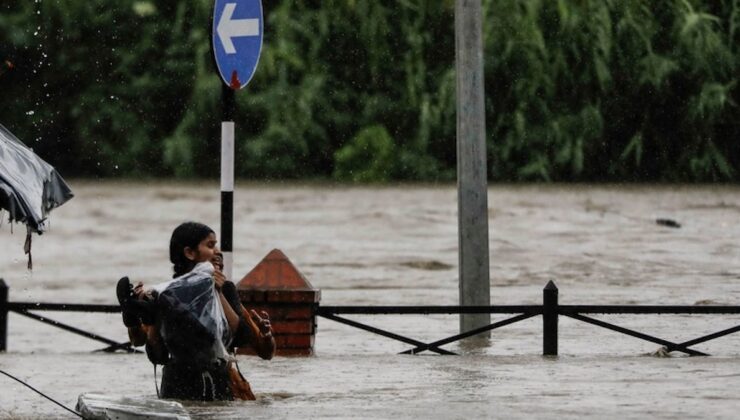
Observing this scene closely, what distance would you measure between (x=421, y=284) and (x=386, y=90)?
1646 centimetres

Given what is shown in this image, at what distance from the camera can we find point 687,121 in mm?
39312

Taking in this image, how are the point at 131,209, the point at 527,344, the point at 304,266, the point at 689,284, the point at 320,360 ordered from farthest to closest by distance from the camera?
the point at 131,209 → the point at 304,266 → the point at 689,284 → the point at 527,344 → the point at 320,360

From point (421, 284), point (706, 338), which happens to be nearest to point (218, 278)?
point (706, 338)

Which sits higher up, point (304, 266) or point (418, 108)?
point (418, 108)

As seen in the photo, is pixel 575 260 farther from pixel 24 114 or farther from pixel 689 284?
pixel 24 114

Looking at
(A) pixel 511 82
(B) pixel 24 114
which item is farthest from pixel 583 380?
(B) pixel 24 114

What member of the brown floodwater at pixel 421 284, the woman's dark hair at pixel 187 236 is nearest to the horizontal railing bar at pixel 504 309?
the brown floodwater at pixel 421 284

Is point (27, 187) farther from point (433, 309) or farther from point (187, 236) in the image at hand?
point (433, 309)

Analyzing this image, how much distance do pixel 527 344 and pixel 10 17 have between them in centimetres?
2834

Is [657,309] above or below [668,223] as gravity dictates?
above

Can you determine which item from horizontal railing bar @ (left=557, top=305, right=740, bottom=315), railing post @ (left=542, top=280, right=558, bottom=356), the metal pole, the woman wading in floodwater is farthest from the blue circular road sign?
the woman wading in floodwater

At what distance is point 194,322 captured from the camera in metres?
9.96

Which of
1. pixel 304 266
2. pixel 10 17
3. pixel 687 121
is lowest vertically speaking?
pixel 304 266

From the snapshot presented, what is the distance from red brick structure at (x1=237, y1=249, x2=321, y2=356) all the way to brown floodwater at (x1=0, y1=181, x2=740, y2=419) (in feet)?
1.11
